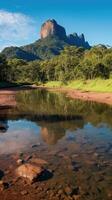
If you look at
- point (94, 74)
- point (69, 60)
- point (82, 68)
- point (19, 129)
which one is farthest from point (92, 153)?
point (69, 60)

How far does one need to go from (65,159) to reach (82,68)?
97.7 metres

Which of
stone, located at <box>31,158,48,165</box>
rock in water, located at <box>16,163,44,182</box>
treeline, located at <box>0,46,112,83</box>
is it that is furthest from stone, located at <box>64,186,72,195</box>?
treeline, located at <box>0,46,112,83</box>

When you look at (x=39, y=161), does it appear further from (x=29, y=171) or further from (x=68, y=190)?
(x=68, y=190)

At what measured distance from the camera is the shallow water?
55.9 feet

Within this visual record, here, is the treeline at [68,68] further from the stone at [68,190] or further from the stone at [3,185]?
the stone at [3,185]

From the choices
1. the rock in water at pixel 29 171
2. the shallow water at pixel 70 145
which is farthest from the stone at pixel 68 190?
the rock in water at pixel 29 171

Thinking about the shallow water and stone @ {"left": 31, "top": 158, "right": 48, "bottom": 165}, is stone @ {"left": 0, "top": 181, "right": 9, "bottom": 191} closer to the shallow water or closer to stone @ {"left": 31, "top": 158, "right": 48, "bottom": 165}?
the shallow water

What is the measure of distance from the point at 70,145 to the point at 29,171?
790cm

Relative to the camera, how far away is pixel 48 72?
6609 inches

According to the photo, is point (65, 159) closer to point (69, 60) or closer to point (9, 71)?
point (69, 60)

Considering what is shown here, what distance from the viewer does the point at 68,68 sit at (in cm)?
14062

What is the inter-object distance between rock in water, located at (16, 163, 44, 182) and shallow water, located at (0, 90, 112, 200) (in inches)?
36.5

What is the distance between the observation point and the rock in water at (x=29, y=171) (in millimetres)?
16953

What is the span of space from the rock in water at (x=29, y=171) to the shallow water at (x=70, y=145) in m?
0.93
